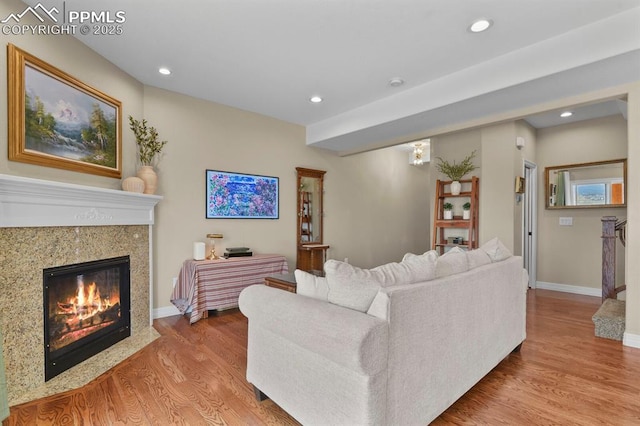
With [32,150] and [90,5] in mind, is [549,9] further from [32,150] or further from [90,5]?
[32,150]

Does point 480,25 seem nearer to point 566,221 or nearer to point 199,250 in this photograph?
point 199,250

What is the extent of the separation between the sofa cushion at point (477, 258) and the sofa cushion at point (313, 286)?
3.58 feet

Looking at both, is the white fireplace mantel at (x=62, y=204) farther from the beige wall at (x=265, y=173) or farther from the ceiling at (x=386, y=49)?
the ceiling at (x=386, y=49)

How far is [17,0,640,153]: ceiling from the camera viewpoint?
2.23 m

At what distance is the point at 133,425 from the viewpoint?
175 cm

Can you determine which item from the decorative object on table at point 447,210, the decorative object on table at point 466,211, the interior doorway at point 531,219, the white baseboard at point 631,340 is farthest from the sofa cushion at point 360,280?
the interior doorway at point 531,219

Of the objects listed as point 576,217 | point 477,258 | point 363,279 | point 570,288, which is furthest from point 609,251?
point 363,279

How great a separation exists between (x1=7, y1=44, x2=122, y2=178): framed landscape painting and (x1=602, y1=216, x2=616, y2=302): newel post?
5.13 metres

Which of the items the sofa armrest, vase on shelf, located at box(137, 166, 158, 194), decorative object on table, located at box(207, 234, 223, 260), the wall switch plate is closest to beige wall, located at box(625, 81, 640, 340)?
the wall switch plate

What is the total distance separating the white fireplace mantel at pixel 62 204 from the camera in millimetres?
1969

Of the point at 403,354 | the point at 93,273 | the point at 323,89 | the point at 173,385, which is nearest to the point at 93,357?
the point at 93,273

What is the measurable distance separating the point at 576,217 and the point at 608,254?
5.24 ft

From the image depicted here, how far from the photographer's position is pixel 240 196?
4.28 m

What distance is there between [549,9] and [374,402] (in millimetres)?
2730
